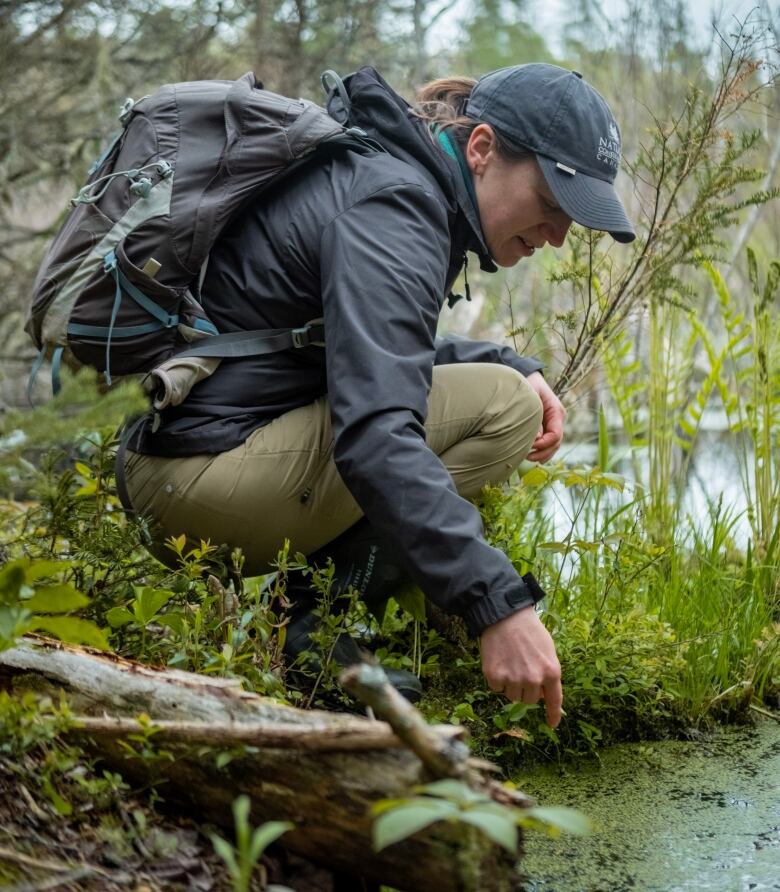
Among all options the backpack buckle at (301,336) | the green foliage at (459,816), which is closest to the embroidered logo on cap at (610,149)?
the backpack buckle at (301,336)

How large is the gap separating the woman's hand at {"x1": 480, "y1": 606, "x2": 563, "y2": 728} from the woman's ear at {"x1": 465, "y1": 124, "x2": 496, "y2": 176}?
42.8 inches

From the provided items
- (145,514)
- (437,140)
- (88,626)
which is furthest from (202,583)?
(437,140)

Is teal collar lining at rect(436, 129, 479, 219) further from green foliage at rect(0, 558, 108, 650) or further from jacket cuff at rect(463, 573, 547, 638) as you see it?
green foliage at rect(0, 558, 108, 650)

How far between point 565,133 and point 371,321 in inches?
27.7

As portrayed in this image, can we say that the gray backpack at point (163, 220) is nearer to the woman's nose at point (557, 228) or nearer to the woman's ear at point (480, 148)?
the woman's ear at point (480, 148)

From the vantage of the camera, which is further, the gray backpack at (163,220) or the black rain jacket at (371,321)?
the gray backpack at (163,220)

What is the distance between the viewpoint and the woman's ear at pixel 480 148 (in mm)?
2322

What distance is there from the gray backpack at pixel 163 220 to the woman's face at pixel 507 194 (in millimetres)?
272

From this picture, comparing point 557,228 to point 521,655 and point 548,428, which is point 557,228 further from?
point 521,655

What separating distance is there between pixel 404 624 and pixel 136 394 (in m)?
1.13

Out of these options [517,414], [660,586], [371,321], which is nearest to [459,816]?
[371,321]

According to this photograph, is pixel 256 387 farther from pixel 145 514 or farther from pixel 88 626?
pixel 88 626

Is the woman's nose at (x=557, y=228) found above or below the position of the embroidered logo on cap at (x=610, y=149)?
below

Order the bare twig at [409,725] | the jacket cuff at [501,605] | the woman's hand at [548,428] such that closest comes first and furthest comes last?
the bare twig at [409,725] < the jacket cuff at [501,605] < the woman's hand at [548,428]
